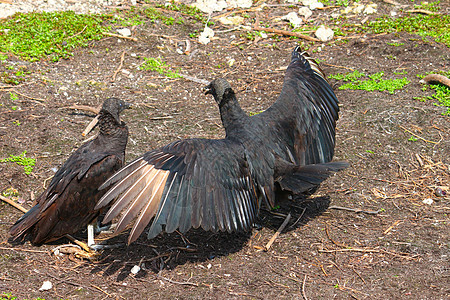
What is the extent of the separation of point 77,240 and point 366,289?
2.97 metres

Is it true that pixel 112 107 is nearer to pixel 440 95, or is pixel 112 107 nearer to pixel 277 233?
pixel 277 233

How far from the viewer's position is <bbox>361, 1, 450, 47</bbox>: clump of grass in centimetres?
877

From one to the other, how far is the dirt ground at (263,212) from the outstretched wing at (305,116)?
524 mm

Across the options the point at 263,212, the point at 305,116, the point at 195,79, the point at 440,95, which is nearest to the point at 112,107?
the point at 263,212

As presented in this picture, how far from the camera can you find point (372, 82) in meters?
7.65

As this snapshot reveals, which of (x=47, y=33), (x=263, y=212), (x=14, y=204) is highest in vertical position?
(x=47, y=33)

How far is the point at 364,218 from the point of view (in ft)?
17.3

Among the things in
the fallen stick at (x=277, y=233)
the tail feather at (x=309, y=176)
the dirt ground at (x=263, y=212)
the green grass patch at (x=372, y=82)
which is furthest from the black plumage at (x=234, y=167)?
the green grass patch at (x=372, y=82)

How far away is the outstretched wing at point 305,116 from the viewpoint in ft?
17.9

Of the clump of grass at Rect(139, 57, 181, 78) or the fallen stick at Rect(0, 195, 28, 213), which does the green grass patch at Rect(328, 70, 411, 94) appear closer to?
the clump of grass at Rect(139, 57, 181, 78)

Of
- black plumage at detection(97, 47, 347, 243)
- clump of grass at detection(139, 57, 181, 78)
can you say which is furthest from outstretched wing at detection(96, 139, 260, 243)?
clump of grass at detection(139, 57, 181, 78)

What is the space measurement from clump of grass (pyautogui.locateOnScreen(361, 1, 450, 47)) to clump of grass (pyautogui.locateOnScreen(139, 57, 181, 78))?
381cm

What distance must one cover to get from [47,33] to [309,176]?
227 inches

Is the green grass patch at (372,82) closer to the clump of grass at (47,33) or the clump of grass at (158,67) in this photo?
the clump of grass at (158,67)
